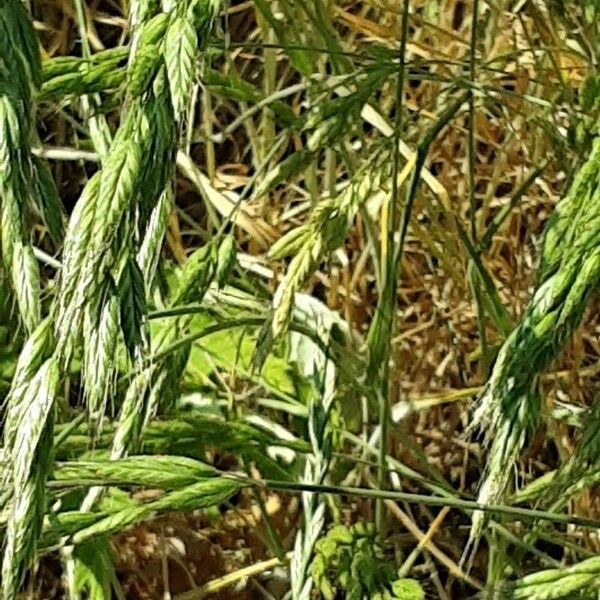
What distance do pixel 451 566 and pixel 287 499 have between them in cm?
21

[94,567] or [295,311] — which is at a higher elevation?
[295,311]

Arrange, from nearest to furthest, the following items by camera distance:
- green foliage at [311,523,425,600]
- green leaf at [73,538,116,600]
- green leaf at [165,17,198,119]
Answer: green leaf at [165,17,198,119], green foliage at [311,523,425,600], green leaf at [73,538,116,600]

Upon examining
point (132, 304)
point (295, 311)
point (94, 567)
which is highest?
point (132, 304)

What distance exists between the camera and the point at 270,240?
1368 mm

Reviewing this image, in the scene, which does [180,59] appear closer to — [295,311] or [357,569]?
[357,569]

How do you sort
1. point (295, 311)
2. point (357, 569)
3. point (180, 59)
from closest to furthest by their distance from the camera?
point (180, 59)
point (357, 569)
point (295, 311)

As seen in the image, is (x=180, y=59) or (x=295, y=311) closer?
(x=180, y=59)

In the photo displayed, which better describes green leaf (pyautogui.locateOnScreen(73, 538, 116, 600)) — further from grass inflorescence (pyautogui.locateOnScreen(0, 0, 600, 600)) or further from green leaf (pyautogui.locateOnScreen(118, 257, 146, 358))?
green leaf (pyautogui.locateOnScreen(118, 257, 146, 358))

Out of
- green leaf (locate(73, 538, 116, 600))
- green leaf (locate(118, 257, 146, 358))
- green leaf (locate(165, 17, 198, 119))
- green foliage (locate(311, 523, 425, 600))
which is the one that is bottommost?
green leaf (locate(73, 538, 116, 600))

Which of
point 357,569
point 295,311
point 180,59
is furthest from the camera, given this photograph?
point 295,311

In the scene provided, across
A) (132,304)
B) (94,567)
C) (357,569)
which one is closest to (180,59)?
(132,304)

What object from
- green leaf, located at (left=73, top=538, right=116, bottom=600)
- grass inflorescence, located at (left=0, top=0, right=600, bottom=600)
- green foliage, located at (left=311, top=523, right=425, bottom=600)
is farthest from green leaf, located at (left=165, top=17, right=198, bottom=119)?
green leaf, located at (left=73, top=538, right=116, bottom=600)

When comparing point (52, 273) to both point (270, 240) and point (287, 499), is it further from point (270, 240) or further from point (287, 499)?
point (287, 499)

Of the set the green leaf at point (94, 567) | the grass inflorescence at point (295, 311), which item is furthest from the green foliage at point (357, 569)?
the green leaf at point (94, 567)
